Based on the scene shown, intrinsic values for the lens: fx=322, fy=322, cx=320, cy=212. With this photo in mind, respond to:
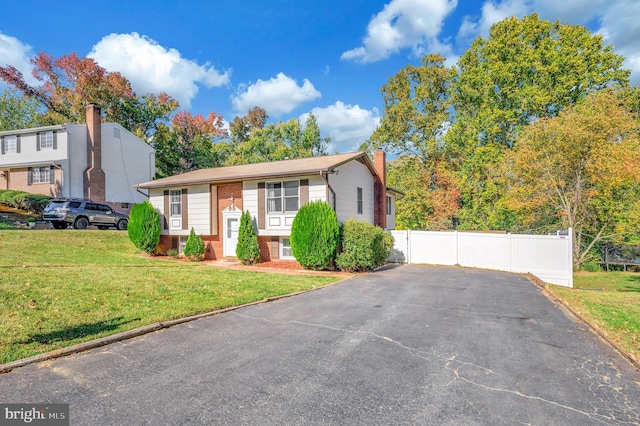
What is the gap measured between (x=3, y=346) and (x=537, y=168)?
23408 mm

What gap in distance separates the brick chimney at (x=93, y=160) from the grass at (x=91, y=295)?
1388 centimetres

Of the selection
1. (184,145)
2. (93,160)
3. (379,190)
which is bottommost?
(379,190)

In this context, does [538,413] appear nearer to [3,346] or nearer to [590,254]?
[3,346]

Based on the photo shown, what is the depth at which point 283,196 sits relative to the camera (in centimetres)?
1520

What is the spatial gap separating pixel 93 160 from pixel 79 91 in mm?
11511

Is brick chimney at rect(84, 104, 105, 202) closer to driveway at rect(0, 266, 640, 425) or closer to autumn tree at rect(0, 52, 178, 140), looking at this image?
autumn tree at rect(0, 52, 178, 140)

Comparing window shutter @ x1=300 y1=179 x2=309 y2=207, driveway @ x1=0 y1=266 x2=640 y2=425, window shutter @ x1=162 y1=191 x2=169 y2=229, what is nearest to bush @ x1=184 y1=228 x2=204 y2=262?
window shutter @ x1=162 y1=191 x2=169 y2=229

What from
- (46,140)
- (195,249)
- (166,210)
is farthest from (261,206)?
(46,140)

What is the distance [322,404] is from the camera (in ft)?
10.7

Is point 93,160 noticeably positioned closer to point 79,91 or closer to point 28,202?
point 28,202

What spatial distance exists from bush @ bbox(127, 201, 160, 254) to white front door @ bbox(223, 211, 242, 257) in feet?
12.4

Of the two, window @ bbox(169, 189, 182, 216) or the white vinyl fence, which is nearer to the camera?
the white vinyl fence

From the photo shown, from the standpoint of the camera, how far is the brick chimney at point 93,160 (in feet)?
83.4

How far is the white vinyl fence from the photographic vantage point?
13164 millimetres
